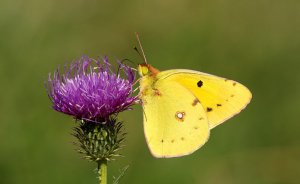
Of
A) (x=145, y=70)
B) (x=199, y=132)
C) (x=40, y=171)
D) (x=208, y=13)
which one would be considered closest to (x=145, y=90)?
(x=145, y=70)

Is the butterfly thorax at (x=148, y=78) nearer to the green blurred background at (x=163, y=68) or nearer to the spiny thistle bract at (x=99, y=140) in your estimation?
the spiny thistle bract at (x=99, y=140)

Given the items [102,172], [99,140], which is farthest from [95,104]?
[102,172]

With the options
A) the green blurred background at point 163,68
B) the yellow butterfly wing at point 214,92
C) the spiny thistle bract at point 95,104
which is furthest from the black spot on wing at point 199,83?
the green blurred background at point 163,68

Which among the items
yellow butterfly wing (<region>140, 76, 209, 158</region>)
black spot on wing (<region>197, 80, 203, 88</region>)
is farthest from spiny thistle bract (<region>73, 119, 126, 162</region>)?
black spot on wing (<region>197, 80, 203, 88</region>)

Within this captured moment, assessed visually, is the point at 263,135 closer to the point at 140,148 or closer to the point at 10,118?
the point at 140,148

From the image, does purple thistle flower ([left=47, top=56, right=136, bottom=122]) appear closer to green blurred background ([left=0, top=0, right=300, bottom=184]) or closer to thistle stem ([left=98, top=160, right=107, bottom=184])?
thistle stem ([left=98, top=160, right=107, bottom=184])

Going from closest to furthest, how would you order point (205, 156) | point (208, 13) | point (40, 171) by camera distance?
point (40, 171) < point (205, 156) < point (208, 13)
